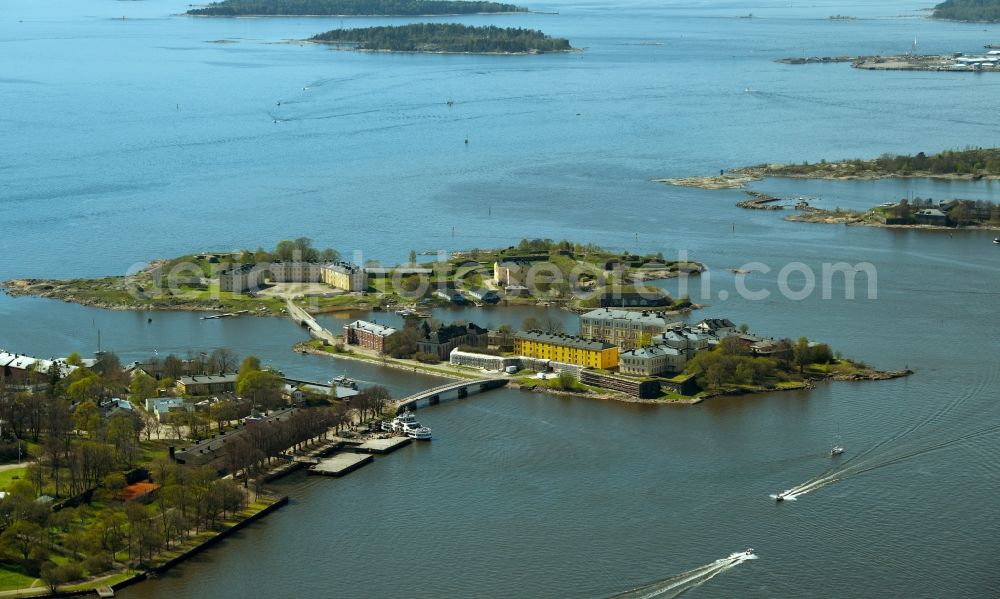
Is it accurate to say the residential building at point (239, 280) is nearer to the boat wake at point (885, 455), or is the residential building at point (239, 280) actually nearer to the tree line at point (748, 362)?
the tree line at point (748, 362)

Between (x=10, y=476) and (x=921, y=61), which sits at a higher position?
(x=921, y=61)

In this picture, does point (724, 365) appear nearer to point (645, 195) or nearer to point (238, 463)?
point (238, 463)

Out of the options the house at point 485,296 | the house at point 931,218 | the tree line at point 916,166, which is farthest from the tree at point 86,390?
the tree line at point 916,166

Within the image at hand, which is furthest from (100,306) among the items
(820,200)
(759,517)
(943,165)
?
(943,165)

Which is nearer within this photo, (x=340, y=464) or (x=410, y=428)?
(x=340, y=464)

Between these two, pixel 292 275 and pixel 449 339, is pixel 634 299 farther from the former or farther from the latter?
pixel 292 275

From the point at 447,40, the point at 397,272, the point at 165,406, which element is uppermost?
the point at 447,40

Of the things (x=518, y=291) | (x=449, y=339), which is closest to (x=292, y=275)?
(x=518, y=291)
